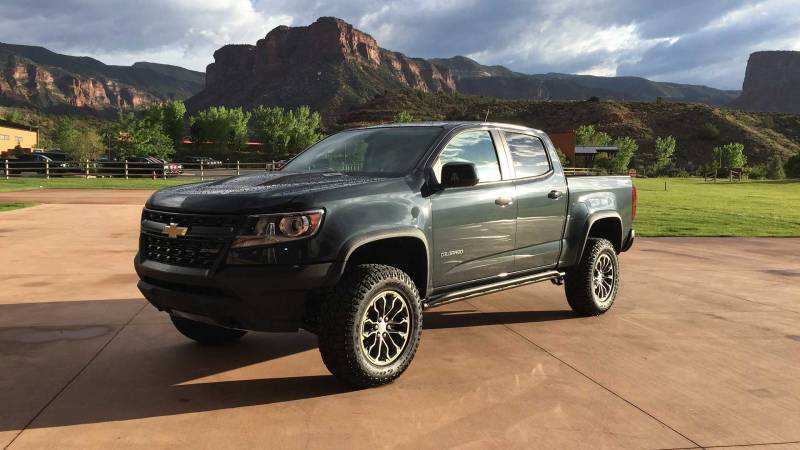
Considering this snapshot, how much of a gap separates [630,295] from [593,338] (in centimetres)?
211

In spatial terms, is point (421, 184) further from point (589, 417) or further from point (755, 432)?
point (755, 432)

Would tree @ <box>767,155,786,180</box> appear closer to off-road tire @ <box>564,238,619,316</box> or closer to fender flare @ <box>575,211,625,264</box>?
fender flare @ <box>575,211,625,264</box>

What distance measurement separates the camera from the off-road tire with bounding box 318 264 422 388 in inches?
146

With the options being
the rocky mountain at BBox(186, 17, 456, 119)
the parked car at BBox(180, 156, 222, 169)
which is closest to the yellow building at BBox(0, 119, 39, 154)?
the parked car at BBox(180, 156, 222, 169)

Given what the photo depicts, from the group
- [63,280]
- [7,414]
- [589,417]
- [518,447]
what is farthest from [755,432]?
[63,280]

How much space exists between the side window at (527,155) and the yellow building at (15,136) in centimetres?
7601

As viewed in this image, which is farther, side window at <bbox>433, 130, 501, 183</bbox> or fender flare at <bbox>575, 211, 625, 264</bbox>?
fender flare at <bbox>575, 211, 625, 264</bbox>

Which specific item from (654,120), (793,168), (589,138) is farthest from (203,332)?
(654,120)

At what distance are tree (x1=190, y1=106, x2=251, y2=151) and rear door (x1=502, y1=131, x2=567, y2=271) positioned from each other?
312 feet

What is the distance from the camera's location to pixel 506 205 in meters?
4.97

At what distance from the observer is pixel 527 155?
5488 mm

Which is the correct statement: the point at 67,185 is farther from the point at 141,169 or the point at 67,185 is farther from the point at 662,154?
the point at 662,154

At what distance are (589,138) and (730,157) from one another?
18479 millimetres

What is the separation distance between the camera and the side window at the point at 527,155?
5324mm
